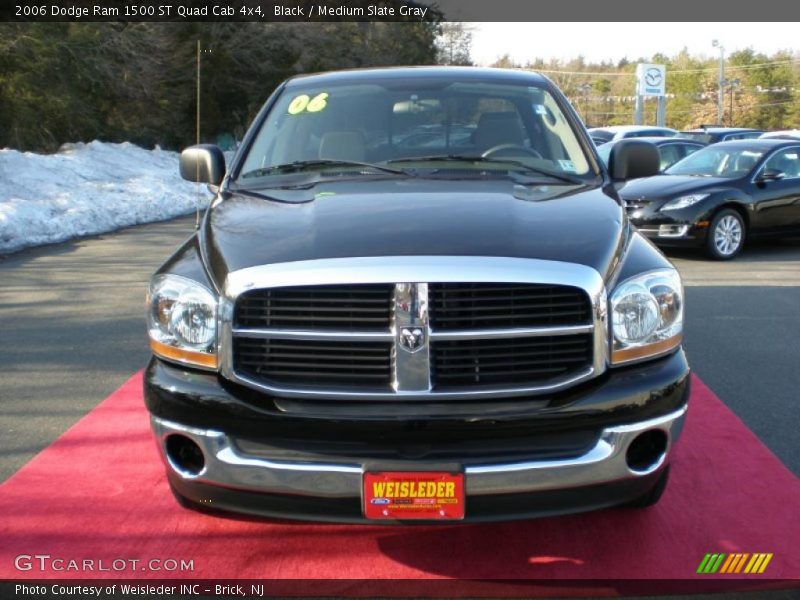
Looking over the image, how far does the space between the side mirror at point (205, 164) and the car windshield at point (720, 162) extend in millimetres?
9166

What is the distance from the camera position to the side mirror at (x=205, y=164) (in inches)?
191

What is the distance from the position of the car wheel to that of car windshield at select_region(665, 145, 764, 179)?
75 centimetres

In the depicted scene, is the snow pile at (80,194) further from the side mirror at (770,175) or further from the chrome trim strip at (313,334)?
the chrome trim strip at (313,334)

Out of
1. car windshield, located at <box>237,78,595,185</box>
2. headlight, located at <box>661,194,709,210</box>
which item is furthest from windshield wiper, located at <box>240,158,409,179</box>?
headlight, located at <box>661,194,709,210</box>

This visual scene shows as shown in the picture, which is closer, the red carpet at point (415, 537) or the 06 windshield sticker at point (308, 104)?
the red carpet at point (415, 537)

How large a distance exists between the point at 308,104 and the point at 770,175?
9170 millimetres

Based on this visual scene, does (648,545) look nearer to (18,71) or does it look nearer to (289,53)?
(18,71)

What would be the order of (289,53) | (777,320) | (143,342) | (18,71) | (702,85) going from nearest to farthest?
(143,342)
(777,320)
(18,71)
(289,53)
(702,85)

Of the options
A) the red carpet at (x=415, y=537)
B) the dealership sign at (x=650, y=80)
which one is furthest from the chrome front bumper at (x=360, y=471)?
the dealership sign at (x=650, y=80)

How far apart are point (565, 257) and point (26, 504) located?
103 inches

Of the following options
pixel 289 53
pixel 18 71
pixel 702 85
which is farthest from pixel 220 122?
pixel 702 85

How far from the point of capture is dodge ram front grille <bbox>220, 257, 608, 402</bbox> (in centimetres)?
306

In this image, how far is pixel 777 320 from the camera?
792 centimetres

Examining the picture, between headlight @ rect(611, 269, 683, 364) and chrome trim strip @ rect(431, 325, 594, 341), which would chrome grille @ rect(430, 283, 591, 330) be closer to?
chrome trim strip @ rect(431, 325, 594, 341)
